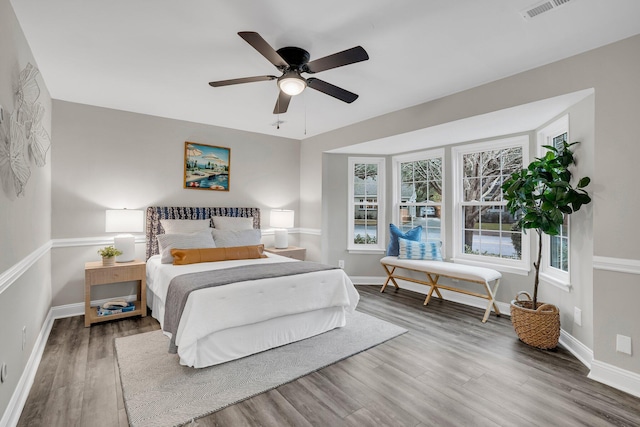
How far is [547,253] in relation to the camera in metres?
3.53

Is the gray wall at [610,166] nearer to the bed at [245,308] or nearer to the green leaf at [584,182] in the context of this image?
the green leaf at [584,182]

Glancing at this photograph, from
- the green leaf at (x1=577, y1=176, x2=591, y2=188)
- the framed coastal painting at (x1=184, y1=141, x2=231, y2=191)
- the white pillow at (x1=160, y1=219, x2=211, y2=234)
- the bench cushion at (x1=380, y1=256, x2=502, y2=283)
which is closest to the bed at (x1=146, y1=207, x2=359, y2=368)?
the white pillow at (x1=160, y1=219, x2=211, y2=234)

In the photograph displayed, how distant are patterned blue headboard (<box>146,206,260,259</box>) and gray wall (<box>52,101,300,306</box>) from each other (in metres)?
0.13

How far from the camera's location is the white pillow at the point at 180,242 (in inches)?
142

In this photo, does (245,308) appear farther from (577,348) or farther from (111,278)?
(577,348)

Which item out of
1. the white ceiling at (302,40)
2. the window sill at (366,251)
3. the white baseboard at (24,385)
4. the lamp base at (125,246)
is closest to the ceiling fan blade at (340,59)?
the white ceiling at (302,40)

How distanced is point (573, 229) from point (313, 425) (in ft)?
9.29

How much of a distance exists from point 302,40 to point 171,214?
120 inches

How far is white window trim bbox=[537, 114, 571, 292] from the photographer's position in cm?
305

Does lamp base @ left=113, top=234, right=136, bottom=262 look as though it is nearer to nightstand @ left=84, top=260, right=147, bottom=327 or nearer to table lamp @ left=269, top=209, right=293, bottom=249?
nightstand @ left=84, top=260, right=147, bottom=327

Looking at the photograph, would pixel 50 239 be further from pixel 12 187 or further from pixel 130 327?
pixel 12 187

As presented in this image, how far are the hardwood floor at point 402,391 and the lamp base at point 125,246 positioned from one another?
874 mm

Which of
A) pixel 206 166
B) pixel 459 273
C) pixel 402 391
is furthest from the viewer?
pixel 206 166

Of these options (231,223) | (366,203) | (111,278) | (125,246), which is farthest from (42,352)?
(366,203)
